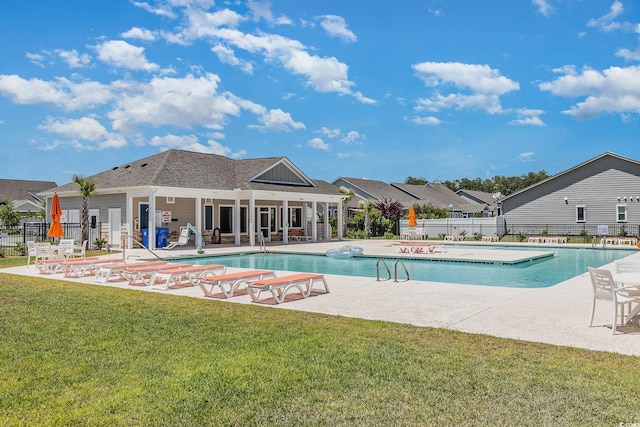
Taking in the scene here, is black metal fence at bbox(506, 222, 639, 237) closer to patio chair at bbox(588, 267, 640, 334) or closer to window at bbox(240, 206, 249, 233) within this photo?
window at bbox(240, 206, 249, 233)

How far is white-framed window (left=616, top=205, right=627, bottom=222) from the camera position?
33.2 meters

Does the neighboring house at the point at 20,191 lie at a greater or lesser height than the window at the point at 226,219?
greater

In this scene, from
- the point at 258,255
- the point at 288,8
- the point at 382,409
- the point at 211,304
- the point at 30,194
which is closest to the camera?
the point at 382,409

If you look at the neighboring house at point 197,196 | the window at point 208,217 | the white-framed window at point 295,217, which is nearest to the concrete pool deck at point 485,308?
the neighboring house at point 197,196

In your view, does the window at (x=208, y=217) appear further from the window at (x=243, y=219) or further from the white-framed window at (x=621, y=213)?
the white-framed window at (x=621, y=213)

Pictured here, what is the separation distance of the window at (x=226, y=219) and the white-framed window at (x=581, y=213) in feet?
80.0

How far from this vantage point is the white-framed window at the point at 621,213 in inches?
1307

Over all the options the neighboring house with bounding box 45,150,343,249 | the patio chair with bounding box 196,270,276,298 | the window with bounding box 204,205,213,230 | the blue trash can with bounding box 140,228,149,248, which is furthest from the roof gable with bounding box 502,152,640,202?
the patio chair with bounding box 196,270,276,298

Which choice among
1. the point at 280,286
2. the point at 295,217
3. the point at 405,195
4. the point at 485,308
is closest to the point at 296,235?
the point at 295,217

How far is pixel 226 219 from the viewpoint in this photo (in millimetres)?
29109

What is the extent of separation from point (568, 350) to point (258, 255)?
1777 cm

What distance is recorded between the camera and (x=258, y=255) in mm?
22531

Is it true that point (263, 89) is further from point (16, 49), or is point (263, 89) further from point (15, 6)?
point (15, 6)

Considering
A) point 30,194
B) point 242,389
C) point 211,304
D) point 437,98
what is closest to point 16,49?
point 211,304
